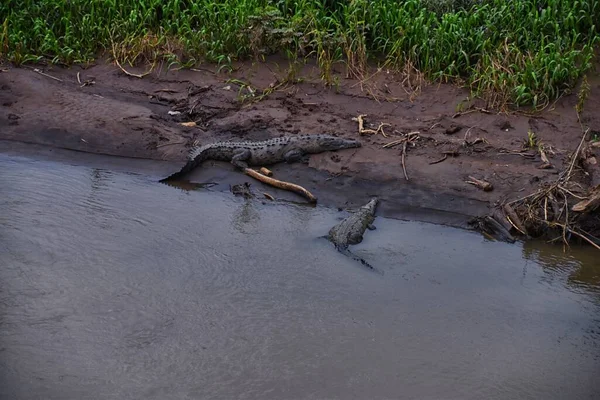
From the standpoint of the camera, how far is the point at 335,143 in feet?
33.8

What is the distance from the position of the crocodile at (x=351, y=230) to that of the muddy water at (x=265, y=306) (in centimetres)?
14

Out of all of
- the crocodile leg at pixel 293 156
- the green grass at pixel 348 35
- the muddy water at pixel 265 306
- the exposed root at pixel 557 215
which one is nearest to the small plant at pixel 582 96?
the green grass at pixel 348 35

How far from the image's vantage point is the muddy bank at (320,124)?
9.65 metres

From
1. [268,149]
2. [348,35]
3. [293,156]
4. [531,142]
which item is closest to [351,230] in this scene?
[293,156]

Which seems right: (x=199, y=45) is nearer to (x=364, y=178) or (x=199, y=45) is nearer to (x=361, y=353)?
(x=364, y=178)

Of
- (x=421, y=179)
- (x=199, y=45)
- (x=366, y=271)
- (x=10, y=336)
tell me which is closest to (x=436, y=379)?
(x=366, y=271)

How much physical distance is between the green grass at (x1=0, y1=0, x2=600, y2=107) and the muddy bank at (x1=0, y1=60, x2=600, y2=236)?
1.01ft

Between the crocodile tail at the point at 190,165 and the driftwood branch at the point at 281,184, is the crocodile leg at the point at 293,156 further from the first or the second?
the crocodile tail at the point at 190,165

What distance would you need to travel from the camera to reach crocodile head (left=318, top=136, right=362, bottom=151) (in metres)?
10.3

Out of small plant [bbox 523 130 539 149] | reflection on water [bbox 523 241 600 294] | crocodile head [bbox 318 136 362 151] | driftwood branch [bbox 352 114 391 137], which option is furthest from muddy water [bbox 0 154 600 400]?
small plant [bbox 523 130 539 149]

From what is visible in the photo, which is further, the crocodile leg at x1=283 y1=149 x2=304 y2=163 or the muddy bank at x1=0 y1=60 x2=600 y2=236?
the crocodile leg at x1=283 y1=149 x2=304 y2=163

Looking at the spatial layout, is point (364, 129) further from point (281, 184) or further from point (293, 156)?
point (281, 184)

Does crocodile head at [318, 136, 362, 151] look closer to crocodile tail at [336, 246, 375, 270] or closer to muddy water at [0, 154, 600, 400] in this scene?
muddy water at [0, 154, 600, 400]

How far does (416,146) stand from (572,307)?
11.3 feet
